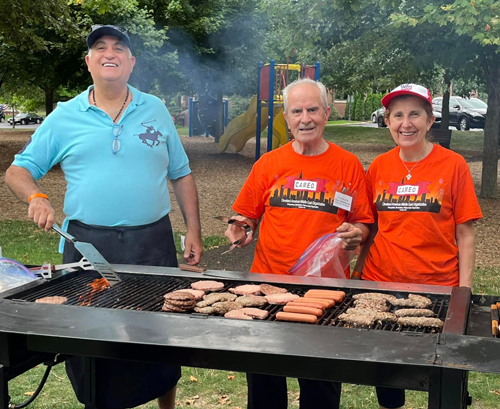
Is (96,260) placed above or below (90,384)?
above

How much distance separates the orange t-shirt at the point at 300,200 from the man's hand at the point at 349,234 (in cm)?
10

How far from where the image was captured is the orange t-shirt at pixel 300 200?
310 cm

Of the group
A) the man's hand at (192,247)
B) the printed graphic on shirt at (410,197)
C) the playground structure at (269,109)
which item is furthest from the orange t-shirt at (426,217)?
the playground structure at (269,109)

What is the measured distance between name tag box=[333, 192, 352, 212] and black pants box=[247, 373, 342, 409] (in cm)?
84

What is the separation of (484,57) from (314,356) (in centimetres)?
1028

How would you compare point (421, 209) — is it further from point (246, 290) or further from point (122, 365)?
point (122, 365)

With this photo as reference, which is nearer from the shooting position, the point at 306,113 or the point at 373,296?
the point at 373,296

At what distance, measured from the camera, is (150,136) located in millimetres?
3295

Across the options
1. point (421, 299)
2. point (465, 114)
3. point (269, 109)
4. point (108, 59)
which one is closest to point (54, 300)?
point (108, 59)

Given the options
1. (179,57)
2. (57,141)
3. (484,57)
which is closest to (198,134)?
(179,57)

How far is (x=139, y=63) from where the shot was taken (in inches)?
666

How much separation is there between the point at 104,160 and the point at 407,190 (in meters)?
1.51

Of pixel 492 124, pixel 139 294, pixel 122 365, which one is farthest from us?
pixel 492 124

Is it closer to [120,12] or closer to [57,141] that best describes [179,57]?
[120,12]
